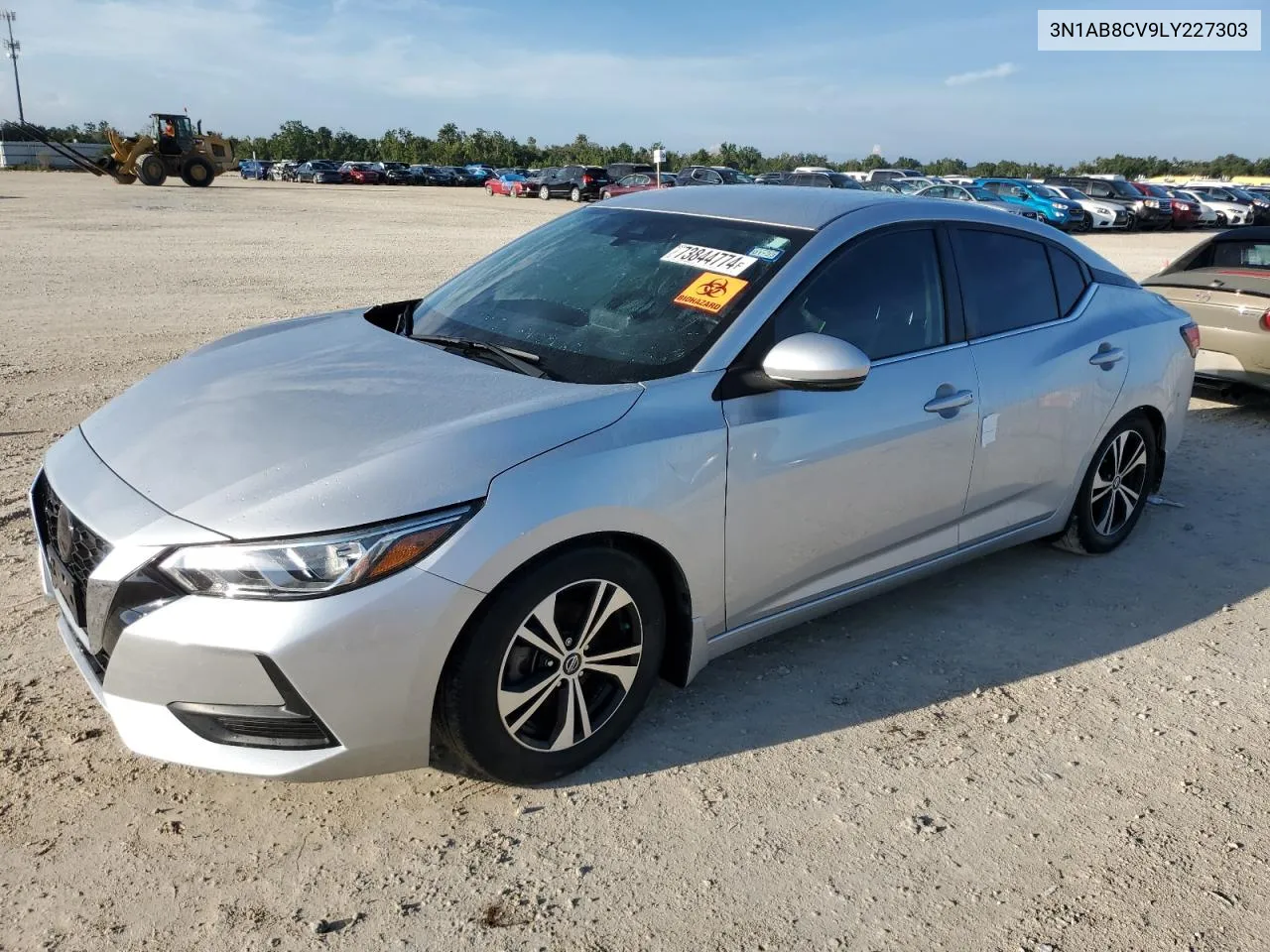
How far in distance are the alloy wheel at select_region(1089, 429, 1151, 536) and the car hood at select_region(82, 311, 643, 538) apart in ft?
8.99

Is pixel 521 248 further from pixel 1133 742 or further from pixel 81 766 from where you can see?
pixel 1133 742

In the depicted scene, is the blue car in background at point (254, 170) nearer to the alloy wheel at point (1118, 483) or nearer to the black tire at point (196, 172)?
the black tire at point (196, 172)

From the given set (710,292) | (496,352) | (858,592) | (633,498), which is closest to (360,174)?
(496,352)

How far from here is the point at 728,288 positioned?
328 cm

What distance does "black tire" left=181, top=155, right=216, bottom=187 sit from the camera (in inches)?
1479

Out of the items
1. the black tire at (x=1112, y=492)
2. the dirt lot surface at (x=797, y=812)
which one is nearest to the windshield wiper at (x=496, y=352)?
the dirt lot surface at (x=797, y=812)

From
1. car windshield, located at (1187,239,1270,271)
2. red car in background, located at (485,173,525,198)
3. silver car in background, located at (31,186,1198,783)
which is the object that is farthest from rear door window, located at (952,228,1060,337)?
red car in background, located at (485,173,525,198)

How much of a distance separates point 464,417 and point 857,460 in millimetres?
1354

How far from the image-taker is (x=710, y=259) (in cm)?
344

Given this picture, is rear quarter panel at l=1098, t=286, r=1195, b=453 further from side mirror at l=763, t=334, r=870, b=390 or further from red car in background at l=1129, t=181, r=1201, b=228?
red car in background at l=1129, t=181, r=1201, b=228

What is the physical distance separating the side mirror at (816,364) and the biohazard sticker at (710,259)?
0.41 meters

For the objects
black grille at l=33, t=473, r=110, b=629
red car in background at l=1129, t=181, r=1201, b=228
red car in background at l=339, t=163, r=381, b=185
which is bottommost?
black grille at l=33, t=473, r=110, b=629

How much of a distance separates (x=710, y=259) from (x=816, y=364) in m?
0.67

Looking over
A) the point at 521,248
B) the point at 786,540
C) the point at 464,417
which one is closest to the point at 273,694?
the point at 464,417
